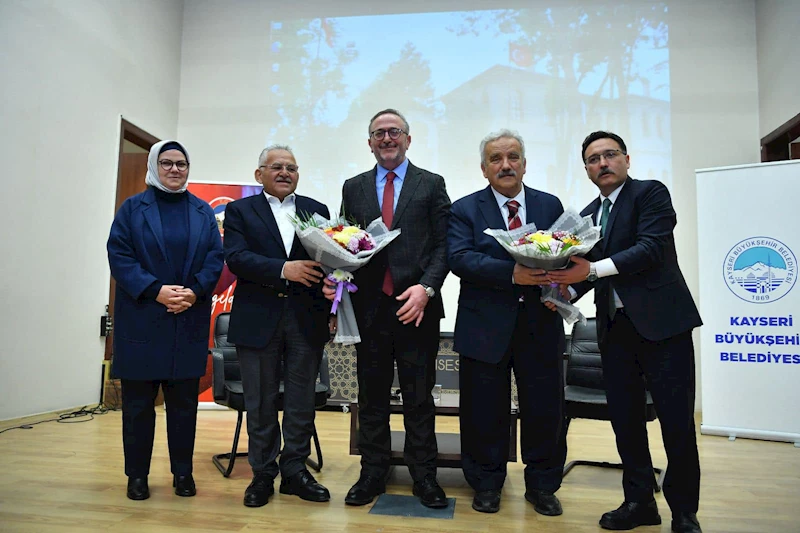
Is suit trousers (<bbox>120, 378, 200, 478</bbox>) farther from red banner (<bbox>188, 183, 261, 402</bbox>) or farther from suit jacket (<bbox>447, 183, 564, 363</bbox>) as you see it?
red banner (<bbox>188, 183, 261, 402</bbox>)

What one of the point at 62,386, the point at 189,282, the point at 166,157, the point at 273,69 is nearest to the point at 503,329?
the point at 189,282

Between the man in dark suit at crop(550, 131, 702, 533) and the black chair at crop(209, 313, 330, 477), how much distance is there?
154cm

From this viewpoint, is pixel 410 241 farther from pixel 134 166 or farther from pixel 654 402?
pixel 134 166

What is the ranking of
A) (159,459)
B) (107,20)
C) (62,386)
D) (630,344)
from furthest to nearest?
(107,20) → (62,386) → (159,459) → (630,344)

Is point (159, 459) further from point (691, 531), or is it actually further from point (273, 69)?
point (273, 69)

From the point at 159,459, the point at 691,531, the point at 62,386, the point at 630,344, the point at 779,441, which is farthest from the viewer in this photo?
the point at 62,386

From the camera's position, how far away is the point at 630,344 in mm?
2371

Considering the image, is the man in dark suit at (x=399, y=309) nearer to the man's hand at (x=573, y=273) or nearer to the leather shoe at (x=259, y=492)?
the leather shoe at (x=259, y=492)

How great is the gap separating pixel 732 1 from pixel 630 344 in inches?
206

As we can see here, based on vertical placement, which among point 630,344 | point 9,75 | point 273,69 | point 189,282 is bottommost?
point 630,344

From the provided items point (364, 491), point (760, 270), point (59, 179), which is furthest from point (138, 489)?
point (760, 270)

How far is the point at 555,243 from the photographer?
2.22m

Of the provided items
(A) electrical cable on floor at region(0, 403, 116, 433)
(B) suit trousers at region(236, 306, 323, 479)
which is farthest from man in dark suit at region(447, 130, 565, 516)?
(A) electrical cable on floor at region(0, 403, 116, 433)

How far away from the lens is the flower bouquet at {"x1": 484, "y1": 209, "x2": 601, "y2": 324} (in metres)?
2.22
